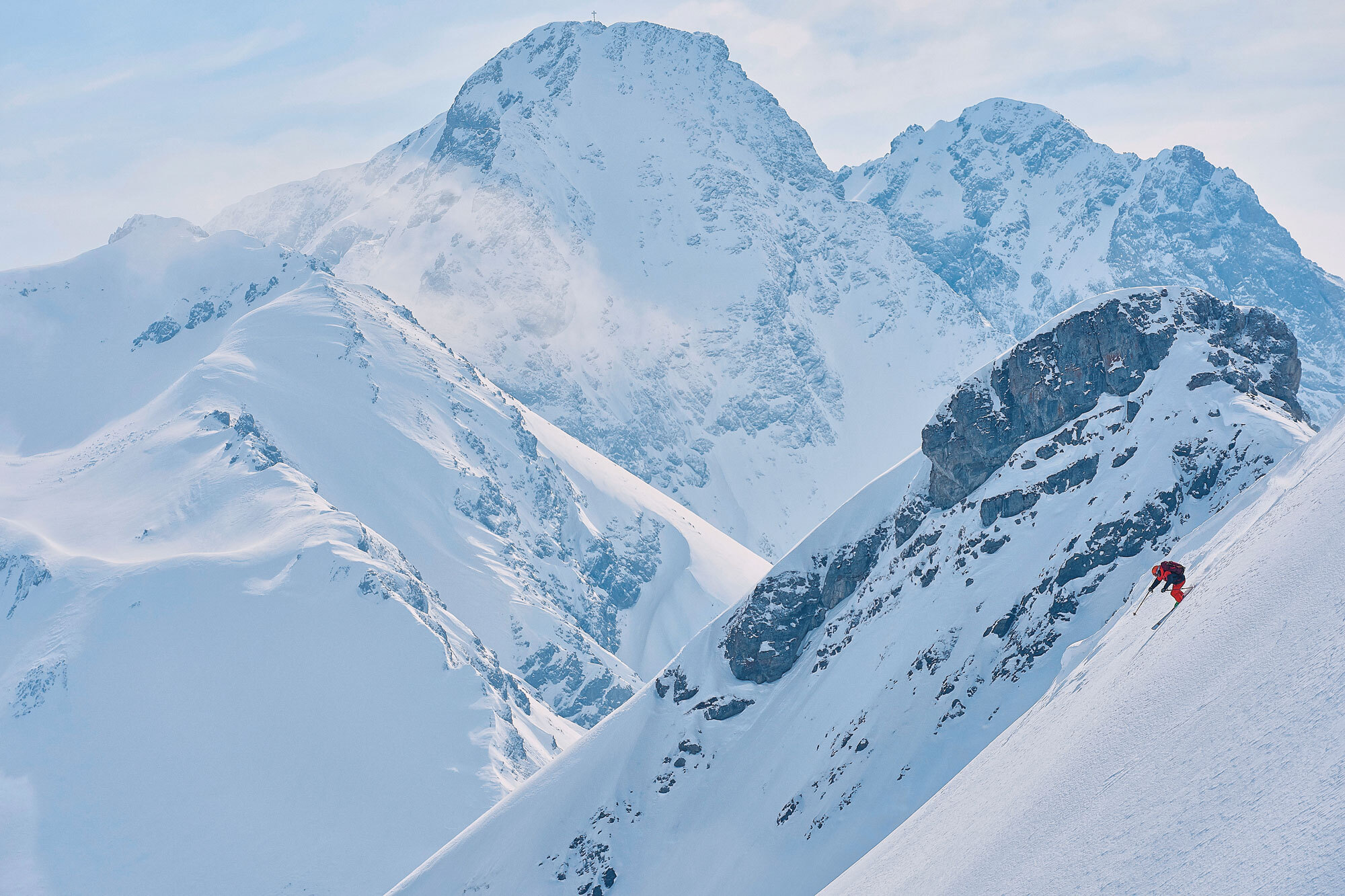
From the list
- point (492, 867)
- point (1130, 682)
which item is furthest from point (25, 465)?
point (1130, 682)

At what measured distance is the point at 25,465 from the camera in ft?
637

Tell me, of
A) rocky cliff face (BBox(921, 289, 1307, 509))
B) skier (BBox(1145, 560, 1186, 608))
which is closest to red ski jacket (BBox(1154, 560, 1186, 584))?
skier (BBox(1145, 560, 1186, 608))

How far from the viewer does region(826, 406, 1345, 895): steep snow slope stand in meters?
22.1

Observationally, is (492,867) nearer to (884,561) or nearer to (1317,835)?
(884,561)

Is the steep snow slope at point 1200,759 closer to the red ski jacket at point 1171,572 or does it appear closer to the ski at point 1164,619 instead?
the ski at point 1164,619

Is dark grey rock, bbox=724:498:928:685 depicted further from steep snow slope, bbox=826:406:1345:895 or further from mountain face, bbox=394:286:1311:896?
steep snow slope, bbox=826:406:1345:895

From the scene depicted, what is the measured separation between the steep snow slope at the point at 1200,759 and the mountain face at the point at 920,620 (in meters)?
22.0

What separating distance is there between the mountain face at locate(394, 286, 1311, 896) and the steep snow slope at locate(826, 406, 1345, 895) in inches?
867

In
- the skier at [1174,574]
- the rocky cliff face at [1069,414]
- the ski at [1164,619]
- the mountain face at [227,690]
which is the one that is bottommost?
the ski at [1164,619]

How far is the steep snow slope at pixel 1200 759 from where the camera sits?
22078 mm

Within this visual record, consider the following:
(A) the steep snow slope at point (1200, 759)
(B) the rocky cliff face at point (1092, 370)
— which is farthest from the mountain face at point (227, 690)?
(A) the steep snow slope at point (1200, 759)

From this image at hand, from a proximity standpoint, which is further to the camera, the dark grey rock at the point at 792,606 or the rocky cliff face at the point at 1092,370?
the dark grey rock at the point at 792,606

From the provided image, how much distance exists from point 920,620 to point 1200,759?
4826 cm

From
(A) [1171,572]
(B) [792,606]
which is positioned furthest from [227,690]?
(A) [1171,572]
